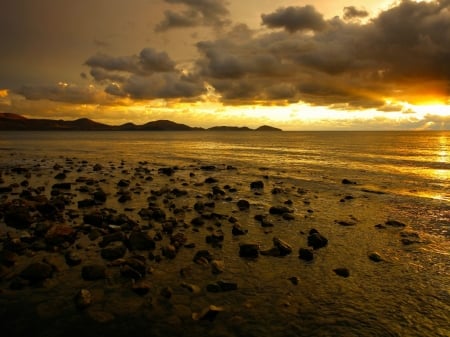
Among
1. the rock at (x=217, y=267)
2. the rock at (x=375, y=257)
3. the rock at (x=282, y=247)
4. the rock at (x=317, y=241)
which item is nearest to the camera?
the rock at (x=217, y=267)

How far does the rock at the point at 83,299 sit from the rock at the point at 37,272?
2.24m

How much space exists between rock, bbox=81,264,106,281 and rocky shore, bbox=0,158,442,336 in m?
0.04

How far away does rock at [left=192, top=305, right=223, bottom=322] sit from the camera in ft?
32.8

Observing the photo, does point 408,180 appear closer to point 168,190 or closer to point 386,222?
point 386,222

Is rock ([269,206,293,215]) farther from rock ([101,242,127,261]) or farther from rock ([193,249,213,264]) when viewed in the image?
rock ([101,242,127,261])

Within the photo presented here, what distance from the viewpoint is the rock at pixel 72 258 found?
44.2 feet

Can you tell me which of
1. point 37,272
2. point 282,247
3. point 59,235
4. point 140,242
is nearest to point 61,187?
point 59,235

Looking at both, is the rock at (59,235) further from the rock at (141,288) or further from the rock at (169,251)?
the rock at (141,288)

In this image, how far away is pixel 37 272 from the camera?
40.3ft

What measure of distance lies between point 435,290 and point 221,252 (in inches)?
335

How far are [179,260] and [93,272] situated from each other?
344 cm

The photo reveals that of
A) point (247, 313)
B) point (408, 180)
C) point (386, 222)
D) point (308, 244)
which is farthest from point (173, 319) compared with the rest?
point (408, 180)

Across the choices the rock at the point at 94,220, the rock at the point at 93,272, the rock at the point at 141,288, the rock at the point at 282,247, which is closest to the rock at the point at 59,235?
the rock at the point at 94,220

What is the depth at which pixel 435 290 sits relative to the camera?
489 inches
